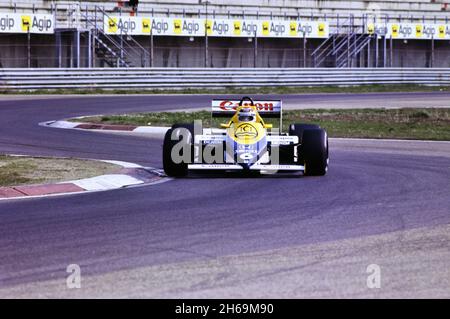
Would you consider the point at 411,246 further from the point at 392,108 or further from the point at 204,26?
the point at 204,26

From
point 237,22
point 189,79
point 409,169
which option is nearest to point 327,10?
point 237,22

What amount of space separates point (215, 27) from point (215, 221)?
3188 centimetres

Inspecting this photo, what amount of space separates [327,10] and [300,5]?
1440 millimetres

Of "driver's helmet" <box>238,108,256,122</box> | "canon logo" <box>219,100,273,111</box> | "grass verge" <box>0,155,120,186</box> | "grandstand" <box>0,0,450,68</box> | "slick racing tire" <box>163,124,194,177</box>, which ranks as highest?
"grandstand" <box>0,0,450,68</box>

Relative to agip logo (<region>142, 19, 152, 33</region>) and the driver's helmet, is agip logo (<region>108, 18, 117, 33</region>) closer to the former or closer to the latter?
agip logo (<region>142, 19, 152, 33</region>)

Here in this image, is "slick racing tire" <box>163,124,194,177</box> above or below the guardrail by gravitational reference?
below

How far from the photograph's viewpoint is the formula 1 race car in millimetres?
13672

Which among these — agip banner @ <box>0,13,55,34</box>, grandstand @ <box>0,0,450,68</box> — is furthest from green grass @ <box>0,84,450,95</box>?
agip banner @ <box>0,13,55,34</box>

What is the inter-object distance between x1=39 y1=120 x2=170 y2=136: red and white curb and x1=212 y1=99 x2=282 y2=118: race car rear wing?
6583 mm

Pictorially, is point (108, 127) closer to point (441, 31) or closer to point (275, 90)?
point (275, 90)

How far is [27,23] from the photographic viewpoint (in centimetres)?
3634

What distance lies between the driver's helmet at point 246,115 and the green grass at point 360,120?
23.6 feet

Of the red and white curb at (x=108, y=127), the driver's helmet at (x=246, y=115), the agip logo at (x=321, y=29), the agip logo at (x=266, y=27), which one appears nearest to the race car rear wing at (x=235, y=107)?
the driver's helmet at (x=246, y=115)
